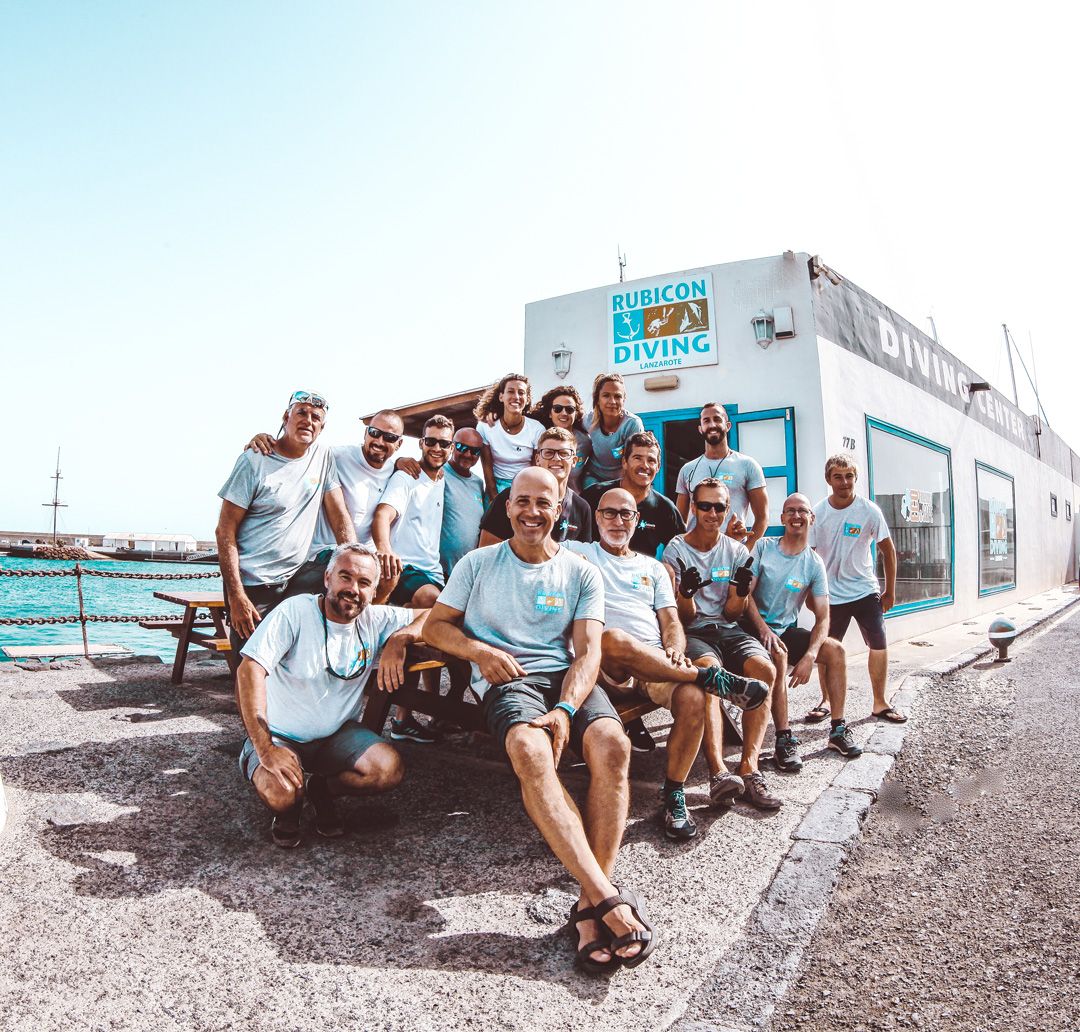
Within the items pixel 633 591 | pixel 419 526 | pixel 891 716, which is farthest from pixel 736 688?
pixel 891 716

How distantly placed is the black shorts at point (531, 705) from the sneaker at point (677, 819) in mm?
688

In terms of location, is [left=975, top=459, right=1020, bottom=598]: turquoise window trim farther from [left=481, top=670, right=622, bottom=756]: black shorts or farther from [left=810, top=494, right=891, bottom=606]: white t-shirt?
[left=481, top=670, right=622, bottom=756]: black shorts

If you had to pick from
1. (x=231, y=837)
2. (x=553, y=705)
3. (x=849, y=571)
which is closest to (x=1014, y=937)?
(x=553, y=705)

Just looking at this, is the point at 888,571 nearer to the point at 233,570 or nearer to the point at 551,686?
the point at 551,686

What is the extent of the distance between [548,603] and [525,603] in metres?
0.10

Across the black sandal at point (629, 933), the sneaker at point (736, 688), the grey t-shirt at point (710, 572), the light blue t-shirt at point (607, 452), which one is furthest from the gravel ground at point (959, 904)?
the light blue t-shirt at point (607, 452)

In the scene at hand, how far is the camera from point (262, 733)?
2.87 metres

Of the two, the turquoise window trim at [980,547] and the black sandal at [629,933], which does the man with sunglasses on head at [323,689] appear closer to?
the black sandal at [629,933]

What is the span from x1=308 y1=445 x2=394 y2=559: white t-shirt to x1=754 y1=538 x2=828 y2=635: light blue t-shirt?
236 centimetres

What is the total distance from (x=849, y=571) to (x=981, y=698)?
2.36 m

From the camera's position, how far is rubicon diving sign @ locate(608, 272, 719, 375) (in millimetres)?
8977

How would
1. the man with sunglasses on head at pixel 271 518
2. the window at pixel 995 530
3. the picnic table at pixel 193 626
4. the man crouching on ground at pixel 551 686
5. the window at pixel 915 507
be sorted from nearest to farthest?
the man crouching on ground at pixel 551 686
the man with sunglasses on head at pixel 271 518
the picnic table at pixel 193 626
the window at pixel 915 507
the window at pixel 995 530

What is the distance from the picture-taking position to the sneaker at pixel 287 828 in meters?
2.96

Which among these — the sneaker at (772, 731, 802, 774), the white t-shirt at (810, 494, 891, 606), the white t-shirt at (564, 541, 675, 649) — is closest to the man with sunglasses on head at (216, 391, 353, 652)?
the white t-shirt at (564, 541, 675, 649)
